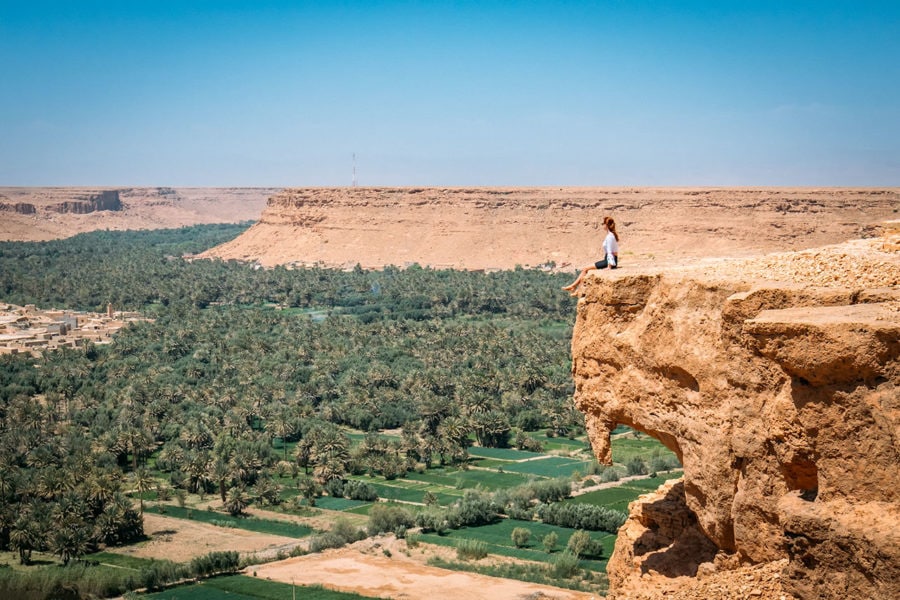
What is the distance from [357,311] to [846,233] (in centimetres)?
4513

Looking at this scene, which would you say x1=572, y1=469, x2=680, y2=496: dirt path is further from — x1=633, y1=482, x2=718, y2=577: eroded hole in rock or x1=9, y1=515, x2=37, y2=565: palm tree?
x1=633, y1=482, x2=718, y2=577: eroded hole in rock

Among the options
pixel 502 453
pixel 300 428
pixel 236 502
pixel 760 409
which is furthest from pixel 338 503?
pixel 760 409

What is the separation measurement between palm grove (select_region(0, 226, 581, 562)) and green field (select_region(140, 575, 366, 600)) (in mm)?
5464

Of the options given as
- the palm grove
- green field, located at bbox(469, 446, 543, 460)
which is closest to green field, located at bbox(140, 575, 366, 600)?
the palm grove

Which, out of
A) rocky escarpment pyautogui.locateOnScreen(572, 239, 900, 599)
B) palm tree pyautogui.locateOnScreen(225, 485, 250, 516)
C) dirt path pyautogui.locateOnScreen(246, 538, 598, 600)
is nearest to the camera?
rocky escarpment pyautogui.locateOnScreen(572, 239, 900, 599)

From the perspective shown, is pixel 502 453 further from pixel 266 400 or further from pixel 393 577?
pixel 393 577

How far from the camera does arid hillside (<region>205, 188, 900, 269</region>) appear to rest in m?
103

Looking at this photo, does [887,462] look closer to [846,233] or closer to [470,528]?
[470,528]

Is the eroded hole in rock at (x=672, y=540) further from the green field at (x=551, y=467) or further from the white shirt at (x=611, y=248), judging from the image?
the green field at (x=551, y=467)

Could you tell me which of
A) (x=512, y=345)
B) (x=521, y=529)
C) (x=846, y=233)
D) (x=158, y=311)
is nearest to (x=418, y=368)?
(x=512, y=345)

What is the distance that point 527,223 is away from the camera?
408 feet

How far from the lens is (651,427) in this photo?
10.1 meters

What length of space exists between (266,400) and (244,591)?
2573 cm

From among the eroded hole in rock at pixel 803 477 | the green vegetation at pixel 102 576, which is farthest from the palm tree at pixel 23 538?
the eroded hole in rock at pixel 803 477
